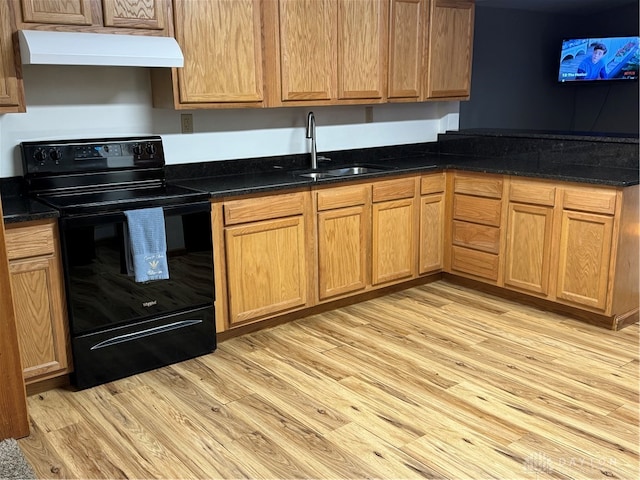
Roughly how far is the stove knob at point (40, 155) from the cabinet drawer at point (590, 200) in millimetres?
2797

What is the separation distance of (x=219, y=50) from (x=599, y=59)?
5020 mm

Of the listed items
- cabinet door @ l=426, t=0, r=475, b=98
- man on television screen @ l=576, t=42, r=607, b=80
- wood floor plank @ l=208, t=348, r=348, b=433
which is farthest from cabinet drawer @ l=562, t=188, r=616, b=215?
man on television screen @ l=576, t=42, r=607, b=80

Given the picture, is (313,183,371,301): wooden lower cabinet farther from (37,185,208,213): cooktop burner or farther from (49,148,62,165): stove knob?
(49,148,62,165): stove knob

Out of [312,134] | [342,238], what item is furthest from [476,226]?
[312,134]

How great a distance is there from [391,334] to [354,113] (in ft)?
5.49

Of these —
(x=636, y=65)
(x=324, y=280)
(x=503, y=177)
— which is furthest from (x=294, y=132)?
(x=636, y=65)

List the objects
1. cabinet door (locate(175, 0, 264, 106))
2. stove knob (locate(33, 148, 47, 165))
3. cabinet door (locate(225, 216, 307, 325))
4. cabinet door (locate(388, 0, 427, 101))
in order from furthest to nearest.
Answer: cabinet door (locate(388, 0, 427, 101)), cabinet door (locate(225, 216, 307, 325)), cabinet door (locate(175, 0, 264, 106)), stove knob (locate(33, 148, 47, 165))

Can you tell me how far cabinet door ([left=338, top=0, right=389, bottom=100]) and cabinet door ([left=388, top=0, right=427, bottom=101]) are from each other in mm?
70

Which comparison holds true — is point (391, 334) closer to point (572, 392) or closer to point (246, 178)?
point (572, 392)

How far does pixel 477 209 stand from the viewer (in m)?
3.92

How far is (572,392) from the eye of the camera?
105 inches

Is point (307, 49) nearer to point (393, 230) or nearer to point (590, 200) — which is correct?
point (393, 230)

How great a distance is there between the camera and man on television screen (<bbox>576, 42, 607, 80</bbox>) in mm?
6492

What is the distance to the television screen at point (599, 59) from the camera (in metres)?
6.39
